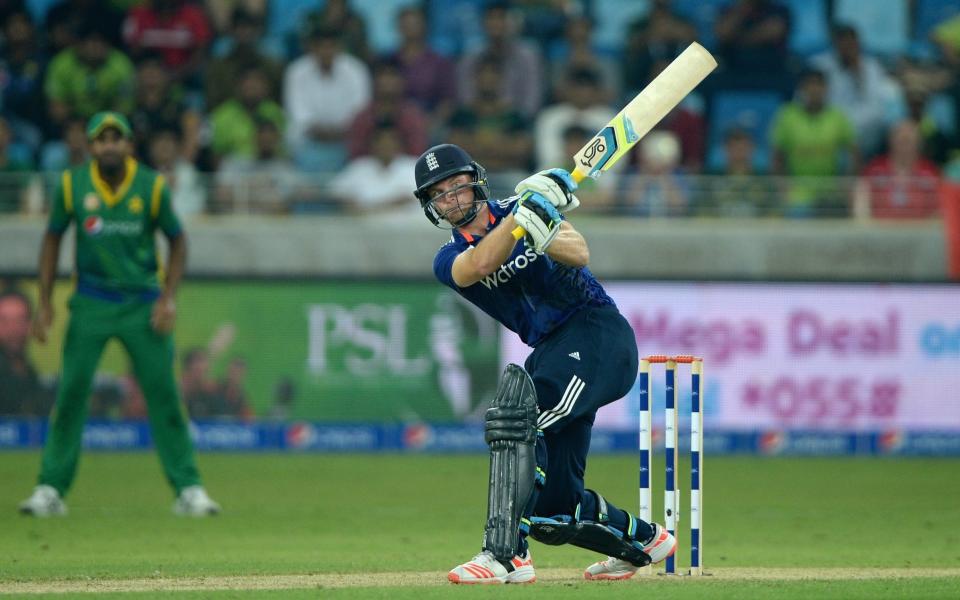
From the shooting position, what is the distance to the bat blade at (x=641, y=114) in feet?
20.2

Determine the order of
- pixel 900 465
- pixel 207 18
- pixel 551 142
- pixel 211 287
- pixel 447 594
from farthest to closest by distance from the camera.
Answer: pixel 207 18 → pixel 551 142 → pixel 211 287 → pixel 900 465 → pixel 447 594

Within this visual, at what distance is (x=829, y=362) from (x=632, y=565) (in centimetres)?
728

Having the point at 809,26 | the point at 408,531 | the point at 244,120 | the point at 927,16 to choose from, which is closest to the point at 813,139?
the point at 809,26

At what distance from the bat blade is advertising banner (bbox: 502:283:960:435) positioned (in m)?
7.04

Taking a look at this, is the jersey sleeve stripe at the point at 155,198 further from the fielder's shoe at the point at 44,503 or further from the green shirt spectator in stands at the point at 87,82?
the green shirt spectator in stands at the point at 87,82

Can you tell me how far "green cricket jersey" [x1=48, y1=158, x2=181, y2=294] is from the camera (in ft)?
28.9

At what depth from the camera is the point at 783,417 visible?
1326cm

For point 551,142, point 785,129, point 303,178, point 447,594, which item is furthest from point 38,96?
point 447,594

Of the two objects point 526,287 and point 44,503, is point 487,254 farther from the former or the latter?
point 44,503

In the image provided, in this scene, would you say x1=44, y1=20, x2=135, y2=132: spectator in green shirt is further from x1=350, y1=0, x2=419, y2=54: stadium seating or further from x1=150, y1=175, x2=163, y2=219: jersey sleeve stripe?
x1=150, y1=175, x2=163, y2=219: jersey sleeve stripe

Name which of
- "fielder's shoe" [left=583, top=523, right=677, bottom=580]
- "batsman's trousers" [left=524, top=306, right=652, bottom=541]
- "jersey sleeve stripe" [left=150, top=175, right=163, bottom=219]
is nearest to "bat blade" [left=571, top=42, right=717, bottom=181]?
"batsman's trousers" [left=524, top=306, right=652, bottom=541]

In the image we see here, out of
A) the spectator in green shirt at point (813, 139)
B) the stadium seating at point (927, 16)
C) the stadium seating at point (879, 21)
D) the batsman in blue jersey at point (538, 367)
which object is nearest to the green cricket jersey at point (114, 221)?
the batsman in blue jersey at point (538, 367)

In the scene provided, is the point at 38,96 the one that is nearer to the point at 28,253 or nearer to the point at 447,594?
the point at 28,253

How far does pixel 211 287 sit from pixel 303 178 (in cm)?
138
